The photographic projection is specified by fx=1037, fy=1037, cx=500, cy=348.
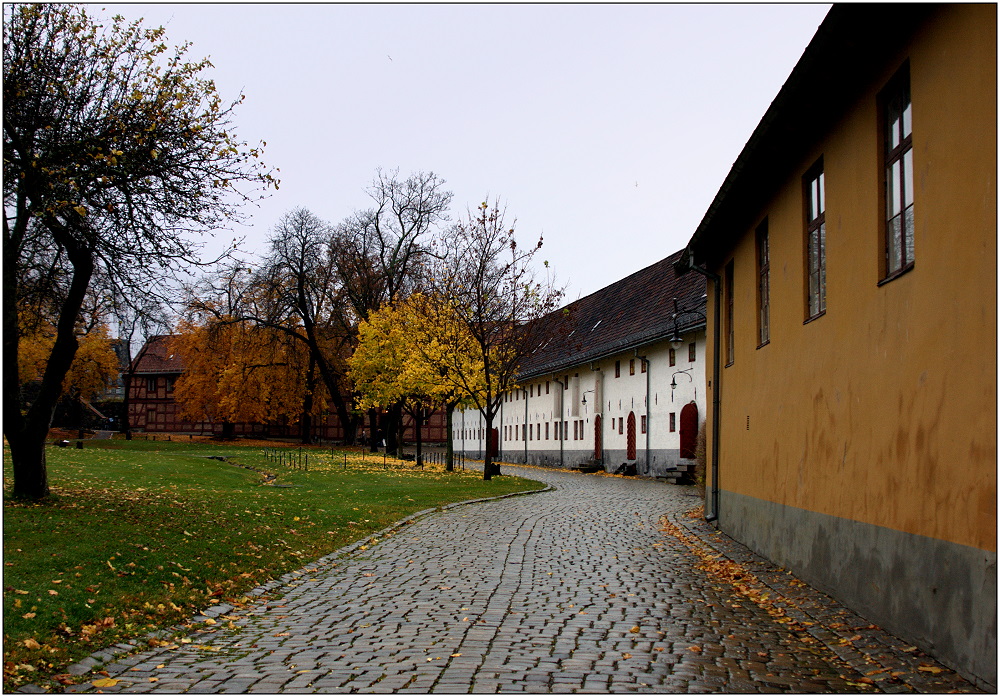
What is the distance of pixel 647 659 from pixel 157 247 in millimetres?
10196

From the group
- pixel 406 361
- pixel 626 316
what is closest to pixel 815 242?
pixel 406 361

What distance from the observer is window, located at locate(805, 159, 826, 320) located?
11.0 meters

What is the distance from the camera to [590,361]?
150 feet

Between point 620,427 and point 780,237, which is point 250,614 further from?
point 620,427

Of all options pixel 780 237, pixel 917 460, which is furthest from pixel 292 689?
pixel 780 237

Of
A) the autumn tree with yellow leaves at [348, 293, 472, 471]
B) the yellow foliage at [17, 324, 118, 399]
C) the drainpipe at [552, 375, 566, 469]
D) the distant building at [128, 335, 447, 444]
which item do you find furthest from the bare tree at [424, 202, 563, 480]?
the distant building at [128, 335, 447, 444]

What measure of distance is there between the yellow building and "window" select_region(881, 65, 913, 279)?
2 cm

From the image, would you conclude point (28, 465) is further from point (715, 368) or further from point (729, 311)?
point (729, 311)

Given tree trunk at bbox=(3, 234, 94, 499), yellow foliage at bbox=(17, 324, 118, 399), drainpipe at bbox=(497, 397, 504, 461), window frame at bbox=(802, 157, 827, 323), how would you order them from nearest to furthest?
window frame at bbox=(802, 157, 827, 323) → tree trunk at bbox=(3, 234, 94, 499) → yellow foliage at bbox=(17, 324, 118, 399) → drainpipe at bbox=(497, 397, 504, 461)

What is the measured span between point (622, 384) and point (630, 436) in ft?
7.95

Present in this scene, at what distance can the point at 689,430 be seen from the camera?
34.9 m

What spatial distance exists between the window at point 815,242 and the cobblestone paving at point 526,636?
10.0ft

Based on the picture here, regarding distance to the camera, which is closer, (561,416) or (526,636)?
(526,636)

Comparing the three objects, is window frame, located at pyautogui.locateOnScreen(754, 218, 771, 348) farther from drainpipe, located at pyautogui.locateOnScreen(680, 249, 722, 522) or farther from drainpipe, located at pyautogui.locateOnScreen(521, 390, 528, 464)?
drainpipe, located at pyautogui.locateOnScreen(521, 390, 528, 464)
